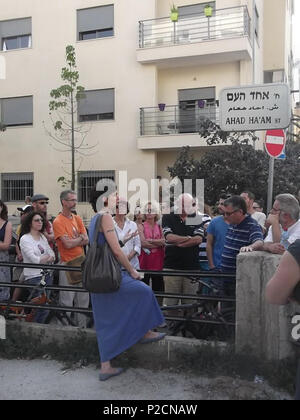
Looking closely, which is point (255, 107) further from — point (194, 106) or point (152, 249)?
point (194, 106)

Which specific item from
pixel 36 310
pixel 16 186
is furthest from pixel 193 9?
pixel 36 310

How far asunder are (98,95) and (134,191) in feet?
13.3

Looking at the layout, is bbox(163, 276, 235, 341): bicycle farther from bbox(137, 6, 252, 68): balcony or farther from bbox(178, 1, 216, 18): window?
bbox(178, 1, 216, 18): window

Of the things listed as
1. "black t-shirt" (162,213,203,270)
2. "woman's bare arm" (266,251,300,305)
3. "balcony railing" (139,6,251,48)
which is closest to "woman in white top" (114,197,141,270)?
"black t-shirt" (162,213,203,270)

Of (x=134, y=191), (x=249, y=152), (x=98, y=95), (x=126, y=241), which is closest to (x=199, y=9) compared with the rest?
(x=98, y=95)

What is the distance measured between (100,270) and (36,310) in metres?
1.53

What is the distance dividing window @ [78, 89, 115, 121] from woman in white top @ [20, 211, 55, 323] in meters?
11.8

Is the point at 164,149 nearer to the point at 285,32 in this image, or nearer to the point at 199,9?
the point at 199,9

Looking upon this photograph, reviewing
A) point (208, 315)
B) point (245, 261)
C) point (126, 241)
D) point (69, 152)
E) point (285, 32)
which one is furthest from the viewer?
point (285, 32)

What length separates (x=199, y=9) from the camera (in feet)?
50.9

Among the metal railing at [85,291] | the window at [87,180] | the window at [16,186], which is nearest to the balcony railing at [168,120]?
the window at [87,180]

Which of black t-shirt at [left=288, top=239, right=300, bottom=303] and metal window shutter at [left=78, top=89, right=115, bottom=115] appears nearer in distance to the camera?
→ black t-shirt at [left=288, top=239, right=300, bottom=303]

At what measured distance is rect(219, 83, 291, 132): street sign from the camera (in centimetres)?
391

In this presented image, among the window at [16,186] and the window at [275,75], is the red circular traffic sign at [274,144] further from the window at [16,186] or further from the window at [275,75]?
the window at [275,75]
